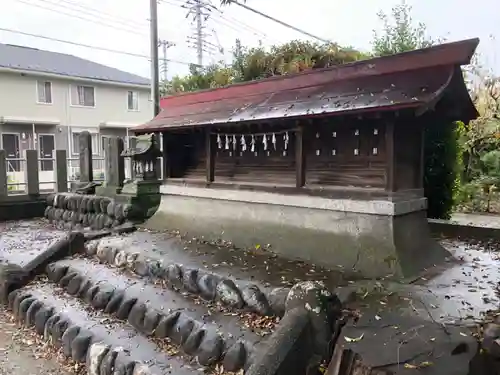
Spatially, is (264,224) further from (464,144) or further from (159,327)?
(464,144)

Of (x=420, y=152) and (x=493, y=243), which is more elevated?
(x=420, y=152)

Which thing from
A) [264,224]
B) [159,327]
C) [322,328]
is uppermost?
[264,224]

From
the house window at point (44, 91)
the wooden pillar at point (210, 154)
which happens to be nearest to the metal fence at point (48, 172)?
the house window at point (44, 91)

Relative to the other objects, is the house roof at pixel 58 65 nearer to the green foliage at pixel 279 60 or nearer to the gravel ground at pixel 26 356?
the green foliage at pixel 279 60

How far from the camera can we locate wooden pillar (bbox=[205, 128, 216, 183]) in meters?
7.49

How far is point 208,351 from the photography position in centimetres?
407

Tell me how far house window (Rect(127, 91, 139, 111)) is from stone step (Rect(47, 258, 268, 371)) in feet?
56.0

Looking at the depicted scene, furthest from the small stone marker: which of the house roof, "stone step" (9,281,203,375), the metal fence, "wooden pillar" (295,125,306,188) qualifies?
the house roof

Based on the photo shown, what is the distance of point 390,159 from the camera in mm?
5172

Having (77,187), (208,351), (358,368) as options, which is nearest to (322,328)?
(358,368)

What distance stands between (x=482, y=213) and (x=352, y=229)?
649cm

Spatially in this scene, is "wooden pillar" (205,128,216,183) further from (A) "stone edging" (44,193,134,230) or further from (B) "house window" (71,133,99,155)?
(B) "house window" (71,133,99,155)

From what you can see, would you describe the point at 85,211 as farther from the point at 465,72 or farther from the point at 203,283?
the point at 465,72

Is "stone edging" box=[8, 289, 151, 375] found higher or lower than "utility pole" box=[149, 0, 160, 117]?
A: lower
